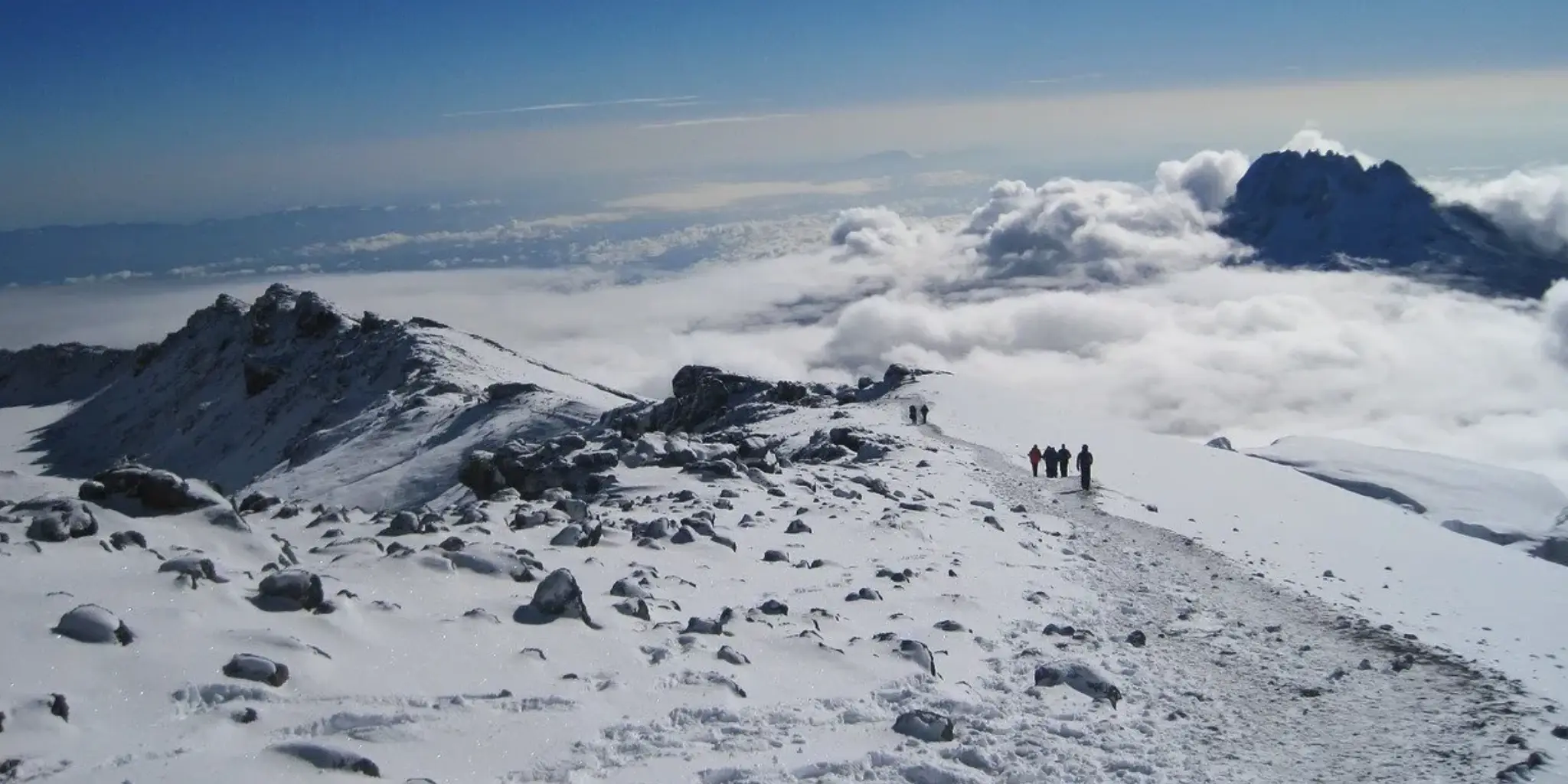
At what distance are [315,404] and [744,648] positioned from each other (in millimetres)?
67157

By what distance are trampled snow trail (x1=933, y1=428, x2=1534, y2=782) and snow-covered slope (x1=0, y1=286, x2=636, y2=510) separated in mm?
33719

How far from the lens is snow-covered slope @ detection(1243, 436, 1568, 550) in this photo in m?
33.5

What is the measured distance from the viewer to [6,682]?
6.61 m

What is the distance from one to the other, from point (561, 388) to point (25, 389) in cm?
9393

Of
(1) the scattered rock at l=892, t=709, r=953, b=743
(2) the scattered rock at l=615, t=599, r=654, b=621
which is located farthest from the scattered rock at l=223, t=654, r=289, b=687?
(1) the scattered rock at l=892, t=709, r=953, b=743

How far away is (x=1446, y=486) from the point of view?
128ft

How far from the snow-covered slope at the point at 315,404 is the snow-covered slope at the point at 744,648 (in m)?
30.3

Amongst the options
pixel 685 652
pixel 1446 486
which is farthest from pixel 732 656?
pixel 1446 486

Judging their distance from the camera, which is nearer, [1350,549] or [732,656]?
[732,656]

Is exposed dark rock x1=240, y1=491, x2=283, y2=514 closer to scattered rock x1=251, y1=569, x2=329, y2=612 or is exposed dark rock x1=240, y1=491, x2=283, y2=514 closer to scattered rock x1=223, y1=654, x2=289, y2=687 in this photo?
scattered rock x1=251, y1=569, x2=329, y2=612

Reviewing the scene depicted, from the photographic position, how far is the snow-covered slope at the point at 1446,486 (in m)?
33.5

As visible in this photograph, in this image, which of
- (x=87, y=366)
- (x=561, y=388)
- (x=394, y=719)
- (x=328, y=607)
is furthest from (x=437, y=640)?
(x=87, y=366)

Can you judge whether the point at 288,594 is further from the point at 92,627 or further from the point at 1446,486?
the point at 1446,486

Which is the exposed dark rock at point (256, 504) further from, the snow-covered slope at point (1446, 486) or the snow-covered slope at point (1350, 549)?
the snow-covered slope at point (1446, 486)
